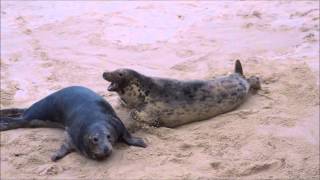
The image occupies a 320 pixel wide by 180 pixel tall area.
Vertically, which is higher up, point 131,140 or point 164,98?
point 164,98

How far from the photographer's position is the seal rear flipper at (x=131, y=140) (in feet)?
14.2

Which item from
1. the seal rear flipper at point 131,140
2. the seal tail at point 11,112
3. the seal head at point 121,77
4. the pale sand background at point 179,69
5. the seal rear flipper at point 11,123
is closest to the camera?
the pale sand background at point 179,69

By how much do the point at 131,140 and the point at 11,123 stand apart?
0.96m

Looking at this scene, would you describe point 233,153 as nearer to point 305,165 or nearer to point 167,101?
point 305,165

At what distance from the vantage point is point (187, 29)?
7371 mm

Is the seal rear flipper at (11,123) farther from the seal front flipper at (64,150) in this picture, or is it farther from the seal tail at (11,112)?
the seal front flipper at (64,150)

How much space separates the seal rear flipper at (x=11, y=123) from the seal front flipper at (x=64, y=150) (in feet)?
1.73

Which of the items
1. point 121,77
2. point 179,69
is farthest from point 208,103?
point 179,69

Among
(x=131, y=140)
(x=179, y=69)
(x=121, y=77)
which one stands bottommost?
(x=131, y=140)

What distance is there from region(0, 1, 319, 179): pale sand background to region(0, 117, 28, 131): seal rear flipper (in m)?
0.11

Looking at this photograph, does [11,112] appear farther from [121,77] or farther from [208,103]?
[208,103]

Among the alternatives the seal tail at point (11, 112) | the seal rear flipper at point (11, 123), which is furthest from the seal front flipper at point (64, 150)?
the seal tail at point (11, 112)

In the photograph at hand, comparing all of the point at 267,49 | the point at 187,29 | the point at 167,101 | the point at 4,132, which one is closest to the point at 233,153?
the point at 167,101

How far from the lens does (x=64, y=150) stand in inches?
164
